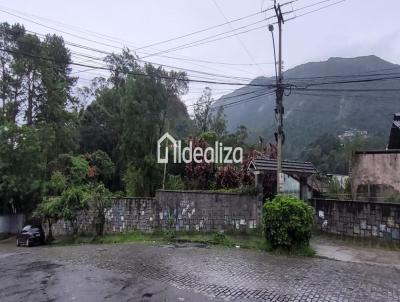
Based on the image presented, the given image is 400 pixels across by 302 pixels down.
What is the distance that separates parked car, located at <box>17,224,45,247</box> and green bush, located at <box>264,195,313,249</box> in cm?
1466

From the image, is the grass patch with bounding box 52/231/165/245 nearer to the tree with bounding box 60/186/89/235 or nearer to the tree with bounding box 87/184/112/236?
the tree with bounding box 87/184/112/236

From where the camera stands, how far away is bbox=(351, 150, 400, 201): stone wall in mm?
18094

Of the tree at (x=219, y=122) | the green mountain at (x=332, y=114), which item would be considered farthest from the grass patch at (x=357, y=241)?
the green mountain at (x=332, y=114)

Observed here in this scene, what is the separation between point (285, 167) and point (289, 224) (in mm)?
4278

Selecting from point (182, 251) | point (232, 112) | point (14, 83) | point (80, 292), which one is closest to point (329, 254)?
point (182, 251)

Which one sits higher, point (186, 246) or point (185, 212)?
point (185, 212)

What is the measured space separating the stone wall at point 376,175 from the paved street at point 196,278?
760cm

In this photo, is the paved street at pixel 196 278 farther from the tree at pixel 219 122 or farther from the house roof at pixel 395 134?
the tree at pixel 219 122

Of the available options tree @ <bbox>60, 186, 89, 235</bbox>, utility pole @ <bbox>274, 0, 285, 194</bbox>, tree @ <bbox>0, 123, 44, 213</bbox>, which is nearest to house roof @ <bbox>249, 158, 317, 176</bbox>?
utility pole @ <bbox>274, 0, 285, 194</bbox>

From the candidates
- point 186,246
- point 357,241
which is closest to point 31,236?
point 186,246

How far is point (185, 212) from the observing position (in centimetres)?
1867

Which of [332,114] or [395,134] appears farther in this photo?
[332,114]

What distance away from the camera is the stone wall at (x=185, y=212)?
57.1 ft

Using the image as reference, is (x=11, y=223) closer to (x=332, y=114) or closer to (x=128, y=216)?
(x=128, y=216)
